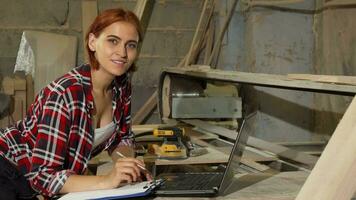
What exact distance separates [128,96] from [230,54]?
2.67 m

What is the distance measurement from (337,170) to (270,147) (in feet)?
4.93

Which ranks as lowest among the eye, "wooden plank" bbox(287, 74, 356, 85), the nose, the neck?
the neck

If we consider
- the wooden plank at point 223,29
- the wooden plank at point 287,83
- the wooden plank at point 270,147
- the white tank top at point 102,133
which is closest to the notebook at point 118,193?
the white tank top at point 102,133

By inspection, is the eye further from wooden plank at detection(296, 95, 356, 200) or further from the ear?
wooden plank at detection(296, 95, 356, 200)

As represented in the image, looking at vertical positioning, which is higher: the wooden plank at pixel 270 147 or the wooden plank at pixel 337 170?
the wooden plank at pixel 337 170

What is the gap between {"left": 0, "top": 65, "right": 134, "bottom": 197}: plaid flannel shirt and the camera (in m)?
1.22

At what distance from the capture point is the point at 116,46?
54.4 inches

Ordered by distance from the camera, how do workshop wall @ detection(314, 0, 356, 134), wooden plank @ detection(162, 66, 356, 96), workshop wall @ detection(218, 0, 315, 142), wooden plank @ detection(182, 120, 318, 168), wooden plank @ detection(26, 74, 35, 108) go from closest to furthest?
wooden plank @ detection(162, 66, 356, 96)
wooden plank @ detection(182, 120, 318, 168)
workshop wall @ detection(314, 0, 356, 134)
workshop wall @ detection(218, 0, 315, 142)
wooden plank @ detection(26, 74, 35, 108)

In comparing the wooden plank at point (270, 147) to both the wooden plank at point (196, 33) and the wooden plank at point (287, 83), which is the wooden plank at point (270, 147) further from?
the wooden plank at point (196, 33)

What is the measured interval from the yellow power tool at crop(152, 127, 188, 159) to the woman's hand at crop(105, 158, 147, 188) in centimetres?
51

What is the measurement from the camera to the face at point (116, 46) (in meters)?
1.38

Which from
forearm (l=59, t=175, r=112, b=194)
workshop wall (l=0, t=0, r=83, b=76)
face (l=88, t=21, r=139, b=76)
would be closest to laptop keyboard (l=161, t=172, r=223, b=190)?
forearm (l=59, t=175, r=112, b=194)

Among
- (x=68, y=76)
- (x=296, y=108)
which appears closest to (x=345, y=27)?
(x=296, y=108)

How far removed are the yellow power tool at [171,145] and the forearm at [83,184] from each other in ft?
1.77
